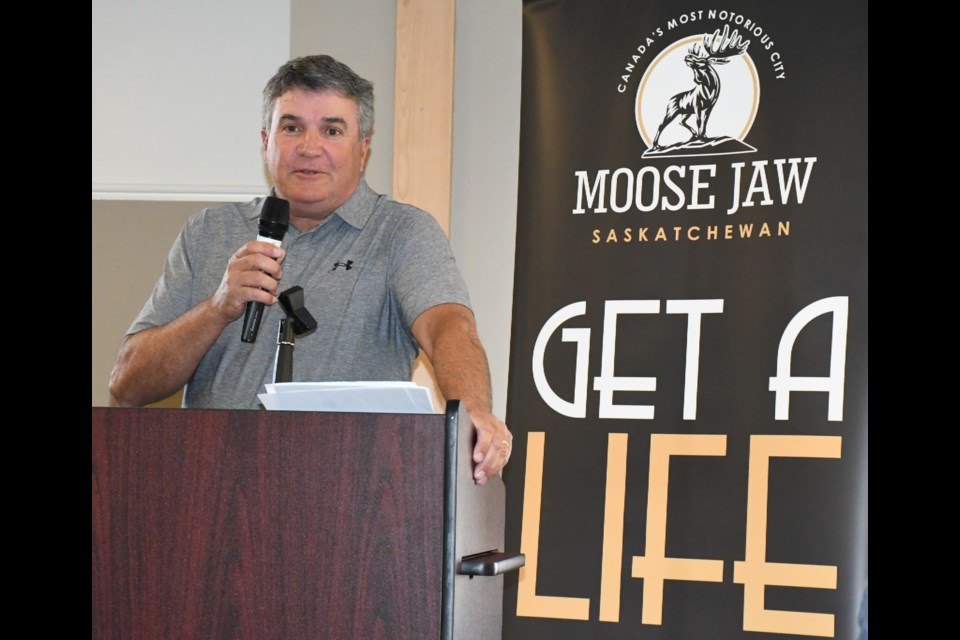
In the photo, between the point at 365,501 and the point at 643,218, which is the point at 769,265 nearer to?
the point at 643,218

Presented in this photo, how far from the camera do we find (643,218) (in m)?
3.30

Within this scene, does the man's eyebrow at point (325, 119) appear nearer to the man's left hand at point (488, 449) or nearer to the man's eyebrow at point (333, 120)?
the man's eyebrow at point (333, 120)

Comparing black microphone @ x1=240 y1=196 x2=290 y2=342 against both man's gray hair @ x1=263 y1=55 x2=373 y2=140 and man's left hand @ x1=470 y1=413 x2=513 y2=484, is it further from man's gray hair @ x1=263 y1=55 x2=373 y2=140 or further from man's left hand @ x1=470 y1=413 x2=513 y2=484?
man's left hand @ x1=470 y1=413 x2=513 y2=484

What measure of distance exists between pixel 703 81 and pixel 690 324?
806 mm

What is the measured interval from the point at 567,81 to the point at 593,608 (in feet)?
5.69

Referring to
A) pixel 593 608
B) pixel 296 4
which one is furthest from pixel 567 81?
pixel 593 608

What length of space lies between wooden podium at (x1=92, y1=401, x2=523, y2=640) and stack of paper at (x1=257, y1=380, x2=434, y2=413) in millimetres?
56

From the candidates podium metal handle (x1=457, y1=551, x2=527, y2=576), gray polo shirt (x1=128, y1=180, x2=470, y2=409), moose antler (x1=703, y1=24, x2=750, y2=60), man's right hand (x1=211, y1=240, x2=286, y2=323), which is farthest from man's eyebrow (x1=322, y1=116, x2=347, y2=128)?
moose antler (x1=703, y1=24, x2=750, y2=60)

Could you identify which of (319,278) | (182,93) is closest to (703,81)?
(319,278)

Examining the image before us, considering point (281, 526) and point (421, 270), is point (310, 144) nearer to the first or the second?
point (421, 270)

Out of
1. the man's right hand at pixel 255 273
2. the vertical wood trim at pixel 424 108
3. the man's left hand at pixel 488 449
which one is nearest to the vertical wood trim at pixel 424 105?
the vertical wood trim at pixel 424 108

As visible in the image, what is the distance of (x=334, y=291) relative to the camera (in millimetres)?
2373

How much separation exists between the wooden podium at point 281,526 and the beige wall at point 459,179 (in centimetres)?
230
